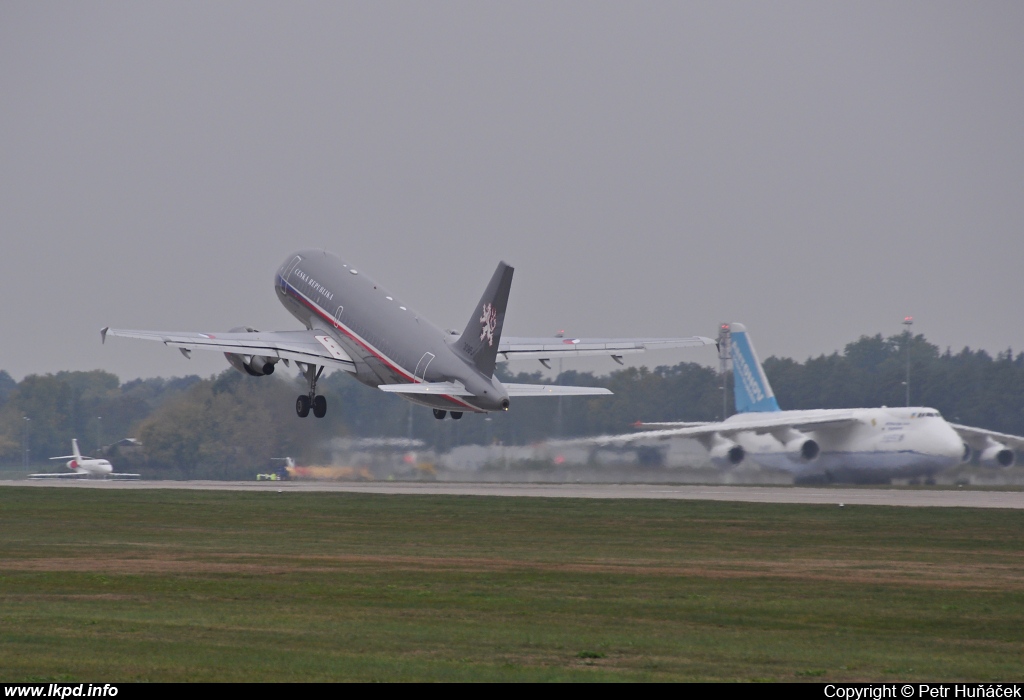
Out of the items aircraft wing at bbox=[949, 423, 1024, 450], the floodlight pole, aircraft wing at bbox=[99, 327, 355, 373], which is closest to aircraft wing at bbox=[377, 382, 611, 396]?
aircraft wing at bbox=[99, 327, 355, 373]

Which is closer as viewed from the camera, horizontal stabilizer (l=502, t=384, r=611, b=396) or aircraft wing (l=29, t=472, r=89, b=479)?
horizontal stabilizer (l=502, t=384, r=611, b=396)

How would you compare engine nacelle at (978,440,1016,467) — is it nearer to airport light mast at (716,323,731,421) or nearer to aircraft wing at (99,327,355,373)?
airport light mast at (716,323,731,421)

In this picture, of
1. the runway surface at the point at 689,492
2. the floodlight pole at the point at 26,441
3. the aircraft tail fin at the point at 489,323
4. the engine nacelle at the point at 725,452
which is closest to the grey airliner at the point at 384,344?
the aircraft tail fin at the point at 489,323

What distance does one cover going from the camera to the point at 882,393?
78.6 metres

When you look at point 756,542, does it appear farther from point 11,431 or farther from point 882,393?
point 11,431

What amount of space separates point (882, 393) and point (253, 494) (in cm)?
4236

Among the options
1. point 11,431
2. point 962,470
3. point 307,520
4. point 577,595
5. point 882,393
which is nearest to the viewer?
point 577,595

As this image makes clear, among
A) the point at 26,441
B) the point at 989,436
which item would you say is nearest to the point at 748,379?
the point at 989,436

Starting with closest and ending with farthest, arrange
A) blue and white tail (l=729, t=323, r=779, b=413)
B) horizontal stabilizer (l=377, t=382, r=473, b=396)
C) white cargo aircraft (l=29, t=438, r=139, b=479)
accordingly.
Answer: horizontal stabilizer (l=377, t=382, r=473, b=396) → blue and white tail (l=729, t=323, r=779, b=413) → white cargo aircraft (l=29, t=438, r=139, b=479)

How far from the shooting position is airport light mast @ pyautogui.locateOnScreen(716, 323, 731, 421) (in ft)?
253

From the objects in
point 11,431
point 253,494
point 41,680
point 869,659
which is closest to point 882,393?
point 253,494

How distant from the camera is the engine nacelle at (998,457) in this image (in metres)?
63.6

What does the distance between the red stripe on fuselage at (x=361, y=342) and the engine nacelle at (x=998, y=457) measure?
29335 millimetres

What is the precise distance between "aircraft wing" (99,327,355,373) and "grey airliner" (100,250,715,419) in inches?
1.7
